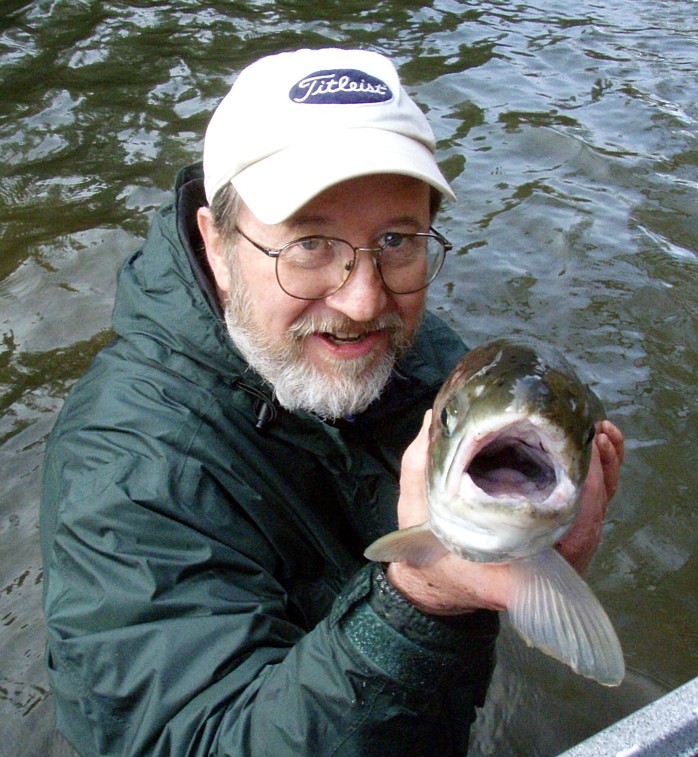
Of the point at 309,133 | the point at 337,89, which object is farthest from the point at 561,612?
the point at 337,89

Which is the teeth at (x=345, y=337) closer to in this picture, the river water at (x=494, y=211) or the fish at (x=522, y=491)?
the fish at (x=522, y=491)

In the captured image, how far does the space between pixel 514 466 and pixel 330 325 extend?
38.5 inches

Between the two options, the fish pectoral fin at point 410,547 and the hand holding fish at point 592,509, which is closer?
the fish pectoral fin at point 410,547

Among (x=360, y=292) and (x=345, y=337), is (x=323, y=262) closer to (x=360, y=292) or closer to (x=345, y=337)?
(x=360, y=292)

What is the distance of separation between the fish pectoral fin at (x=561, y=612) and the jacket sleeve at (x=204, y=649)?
25 centimetres

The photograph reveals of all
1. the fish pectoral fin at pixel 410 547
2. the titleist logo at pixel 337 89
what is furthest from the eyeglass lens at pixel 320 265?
the fish pectoral fin at pixel 410 547

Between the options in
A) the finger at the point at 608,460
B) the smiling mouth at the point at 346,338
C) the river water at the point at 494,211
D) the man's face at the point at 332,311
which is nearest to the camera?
the finger at the point at 608,460

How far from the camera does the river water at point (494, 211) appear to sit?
380 cm

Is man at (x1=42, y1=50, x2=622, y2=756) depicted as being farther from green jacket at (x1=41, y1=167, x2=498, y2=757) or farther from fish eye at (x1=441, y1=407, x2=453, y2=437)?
fish eye at (x1=441, y1=407, x2=453, y2=437)

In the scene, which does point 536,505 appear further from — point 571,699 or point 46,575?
point 571,699

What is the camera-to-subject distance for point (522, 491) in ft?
5.47

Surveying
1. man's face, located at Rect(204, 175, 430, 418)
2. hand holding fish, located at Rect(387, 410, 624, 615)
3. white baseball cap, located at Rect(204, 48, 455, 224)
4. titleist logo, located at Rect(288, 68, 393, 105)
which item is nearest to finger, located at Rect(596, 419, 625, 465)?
hand holding fish, located at Rect(387, 410, 624, 615)

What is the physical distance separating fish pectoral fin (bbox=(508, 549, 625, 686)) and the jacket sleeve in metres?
0.25

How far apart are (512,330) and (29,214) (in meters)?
3.43
